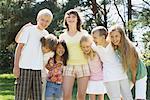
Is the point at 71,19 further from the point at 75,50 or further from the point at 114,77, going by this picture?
the point at 114,77

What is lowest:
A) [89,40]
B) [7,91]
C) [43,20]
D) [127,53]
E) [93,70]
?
[7,91]

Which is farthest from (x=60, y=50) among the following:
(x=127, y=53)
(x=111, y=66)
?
(x=127, y=53)

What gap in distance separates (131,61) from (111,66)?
12.7 inches

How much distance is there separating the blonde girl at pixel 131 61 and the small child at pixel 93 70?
50cm

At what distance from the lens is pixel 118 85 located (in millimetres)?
5434

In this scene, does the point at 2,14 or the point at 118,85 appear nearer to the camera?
the point at 118,85

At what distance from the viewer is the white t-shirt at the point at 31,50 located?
19.1 ft

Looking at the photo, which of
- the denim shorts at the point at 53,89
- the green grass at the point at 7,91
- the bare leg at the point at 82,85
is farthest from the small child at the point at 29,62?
the green grass at the point at 7,91

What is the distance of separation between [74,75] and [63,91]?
0.32m

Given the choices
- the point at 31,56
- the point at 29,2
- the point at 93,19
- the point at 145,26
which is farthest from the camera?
the point at 29,2

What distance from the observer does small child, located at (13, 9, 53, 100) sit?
19.1ft

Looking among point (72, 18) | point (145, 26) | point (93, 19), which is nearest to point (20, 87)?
point (72, 18)

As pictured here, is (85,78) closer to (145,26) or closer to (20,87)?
(20,87)

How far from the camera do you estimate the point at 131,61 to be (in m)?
5.30
